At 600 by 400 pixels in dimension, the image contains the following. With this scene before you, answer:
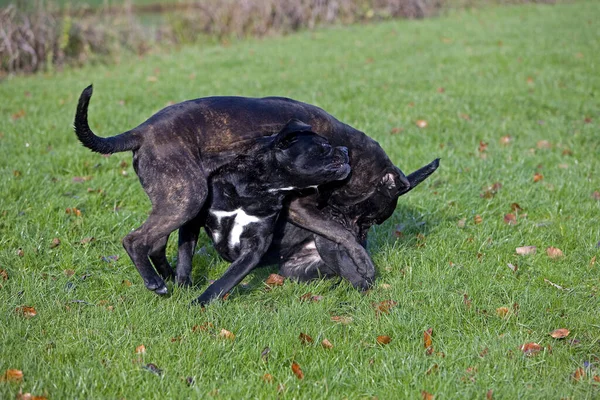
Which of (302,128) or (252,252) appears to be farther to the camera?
(252,252)

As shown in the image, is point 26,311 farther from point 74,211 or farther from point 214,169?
point 74,211

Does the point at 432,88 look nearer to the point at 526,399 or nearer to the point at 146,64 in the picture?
the point at 146,64

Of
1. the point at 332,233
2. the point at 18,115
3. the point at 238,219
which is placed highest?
the point at 238,219

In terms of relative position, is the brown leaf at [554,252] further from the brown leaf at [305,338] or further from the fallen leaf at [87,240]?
the fallen leaf at [87,240]

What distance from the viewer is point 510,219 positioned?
6.00 m

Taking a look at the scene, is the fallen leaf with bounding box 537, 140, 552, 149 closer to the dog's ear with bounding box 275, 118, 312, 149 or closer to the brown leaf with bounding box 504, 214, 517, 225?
the brown leaf with bounding box 504, 214, 517, 225

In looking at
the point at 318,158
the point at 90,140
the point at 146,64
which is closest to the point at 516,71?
the point at 146,64

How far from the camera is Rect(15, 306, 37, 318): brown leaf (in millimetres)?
4070

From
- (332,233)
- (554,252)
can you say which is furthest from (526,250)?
(332,233)

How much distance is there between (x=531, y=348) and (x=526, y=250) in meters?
1.60

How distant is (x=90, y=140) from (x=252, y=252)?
1.20 m

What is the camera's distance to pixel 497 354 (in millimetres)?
3721

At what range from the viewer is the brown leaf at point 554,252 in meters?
5.21

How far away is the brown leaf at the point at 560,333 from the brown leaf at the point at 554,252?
4.14 feet
